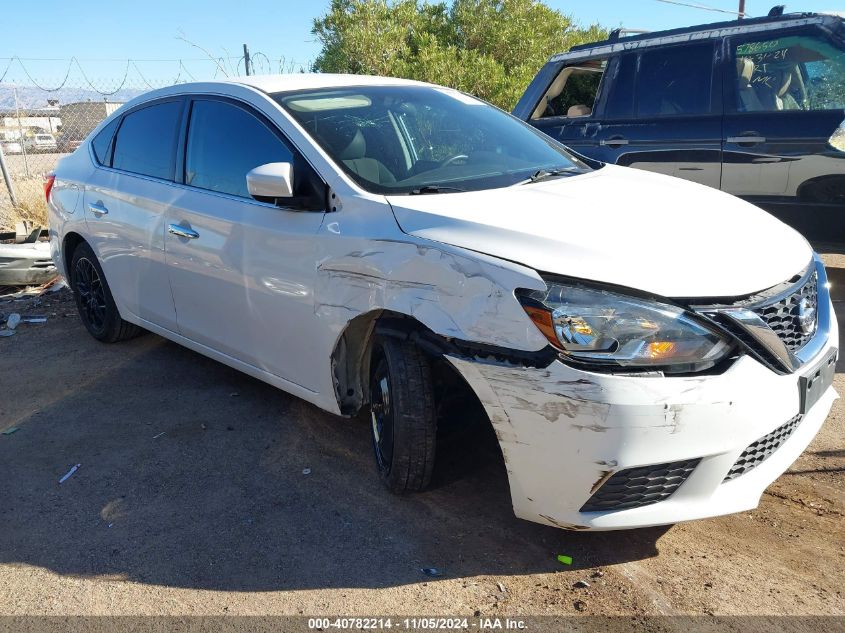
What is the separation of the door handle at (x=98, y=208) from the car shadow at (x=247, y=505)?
121 centimetres

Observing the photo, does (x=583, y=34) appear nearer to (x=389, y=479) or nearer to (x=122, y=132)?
(x=122, y=132)

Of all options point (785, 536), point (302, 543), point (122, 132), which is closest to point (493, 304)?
point (302, 543)

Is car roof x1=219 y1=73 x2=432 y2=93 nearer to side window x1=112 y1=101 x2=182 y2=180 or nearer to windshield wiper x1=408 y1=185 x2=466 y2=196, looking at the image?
side window x1=112 y1=101 x2=182 y2=180

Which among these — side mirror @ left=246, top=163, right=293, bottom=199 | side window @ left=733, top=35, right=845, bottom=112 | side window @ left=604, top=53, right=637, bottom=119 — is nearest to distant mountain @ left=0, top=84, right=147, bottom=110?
side window @ left=604, top=53, right=637, bottom=119

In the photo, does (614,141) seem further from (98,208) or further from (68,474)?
(68,474)

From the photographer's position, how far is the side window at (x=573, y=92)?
22.0ft

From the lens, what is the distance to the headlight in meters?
2.39

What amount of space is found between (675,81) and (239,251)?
4023mm

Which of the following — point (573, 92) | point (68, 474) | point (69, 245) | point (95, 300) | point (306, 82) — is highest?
point (306, 82)

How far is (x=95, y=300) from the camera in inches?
213

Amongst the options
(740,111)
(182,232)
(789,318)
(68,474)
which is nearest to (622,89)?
(740,111)

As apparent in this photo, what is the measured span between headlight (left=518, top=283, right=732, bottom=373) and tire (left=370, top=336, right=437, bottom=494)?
677 mm

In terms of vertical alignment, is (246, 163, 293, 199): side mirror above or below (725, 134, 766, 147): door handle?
above

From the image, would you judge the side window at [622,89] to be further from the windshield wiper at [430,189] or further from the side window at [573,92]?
the windshield wiper at [430,189]
